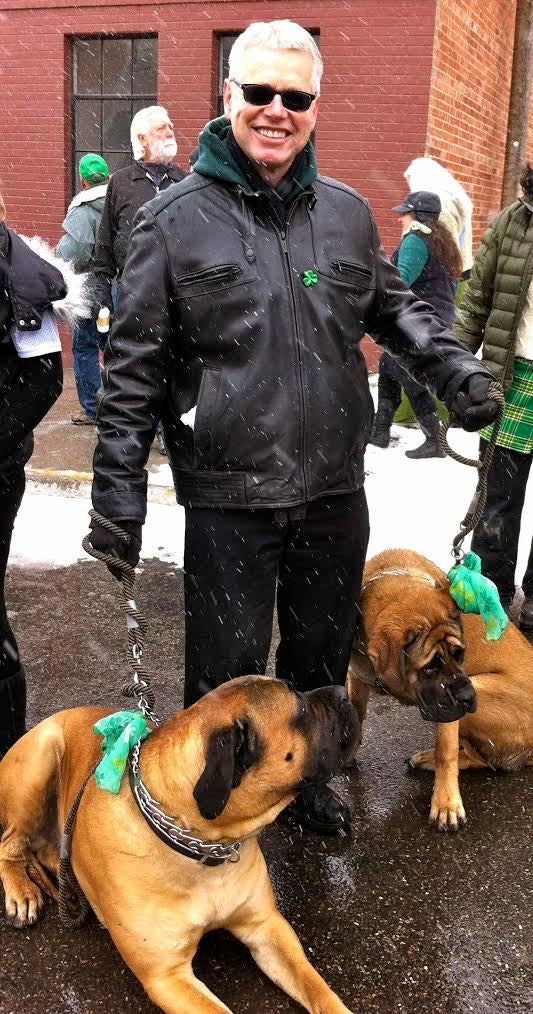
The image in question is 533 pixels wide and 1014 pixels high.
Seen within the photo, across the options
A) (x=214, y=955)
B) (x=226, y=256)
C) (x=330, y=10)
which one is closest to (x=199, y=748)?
(x=214, y=955)

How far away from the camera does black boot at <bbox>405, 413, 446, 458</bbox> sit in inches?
→ 293

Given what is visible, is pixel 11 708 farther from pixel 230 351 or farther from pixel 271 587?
pixel 230 351

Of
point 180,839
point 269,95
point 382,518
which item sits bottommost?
point 382,518

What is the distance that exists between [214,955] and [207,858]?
1.57 ft

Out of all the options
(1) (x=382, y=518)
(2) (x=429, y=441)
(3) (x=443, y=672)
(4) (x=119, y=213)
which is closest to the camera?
(3) (x=443, y=672)

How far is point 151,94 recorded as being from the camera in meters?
10.2

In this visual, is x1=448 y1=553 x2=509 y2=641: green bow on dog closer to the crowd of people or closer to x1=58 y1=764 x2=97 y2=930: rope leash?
the crowd of people

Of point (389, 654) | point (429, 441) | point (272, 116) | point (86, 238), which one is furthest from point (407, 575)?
point (86, 238)

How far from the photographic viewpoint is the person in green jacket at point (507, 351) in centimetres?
453

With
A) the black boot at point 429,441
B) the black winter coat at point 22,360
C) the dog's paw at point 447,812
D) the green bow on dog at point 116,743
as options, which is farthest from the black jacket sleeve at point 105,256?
the green bow on dog at point 116,743

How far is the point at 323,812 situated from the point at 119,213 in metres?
5.21

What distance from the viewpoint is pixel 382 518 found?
6.09 m

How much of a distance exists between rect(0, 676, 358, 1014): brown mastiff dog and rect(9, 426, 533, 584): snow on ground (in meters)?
3.04

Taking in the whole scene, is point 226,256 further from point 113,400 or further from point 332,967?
point 332,967
